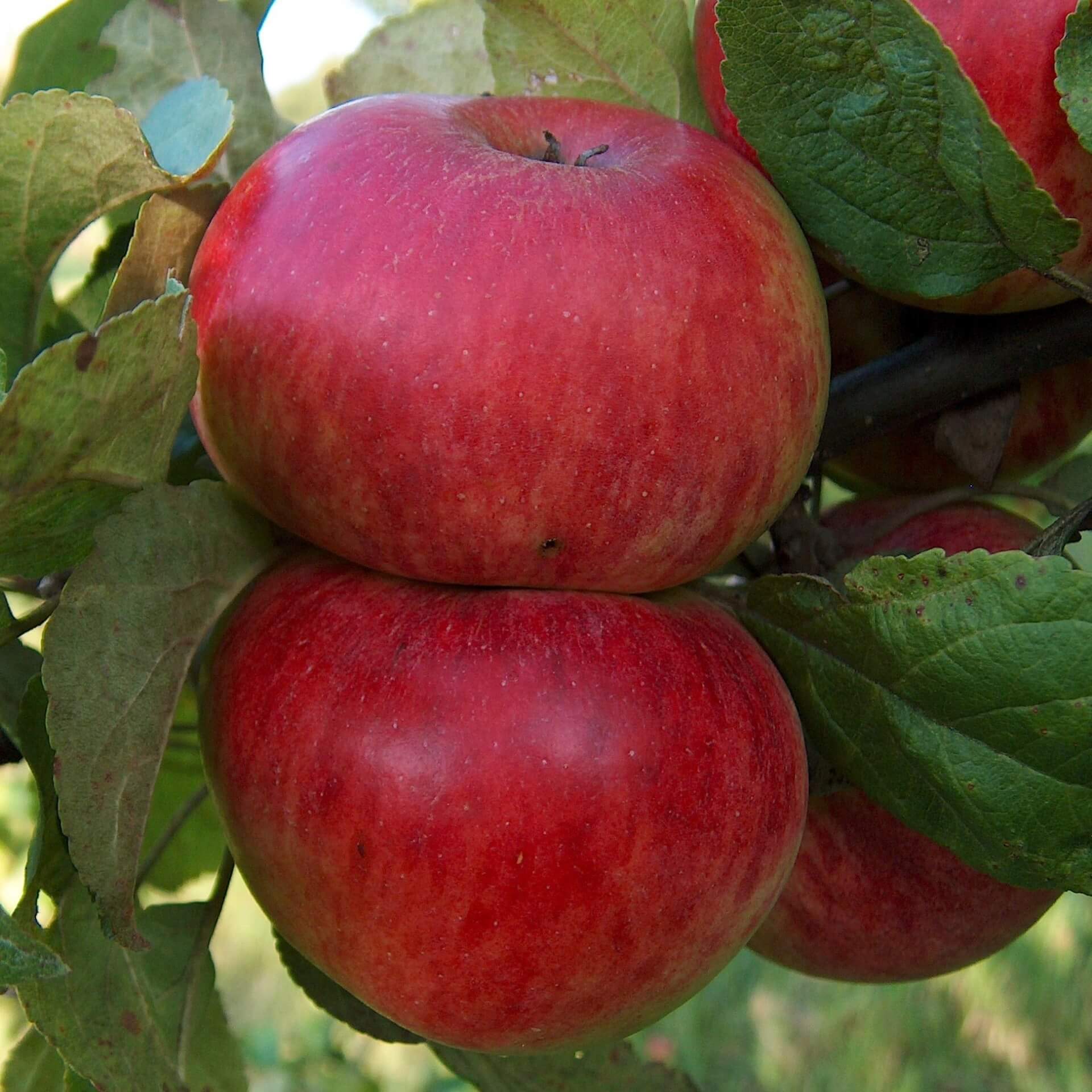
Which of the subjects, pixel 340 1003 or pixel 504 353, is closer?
pixel 504 353

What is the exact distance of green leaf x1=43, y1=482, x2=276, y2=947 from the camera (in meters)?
0.51

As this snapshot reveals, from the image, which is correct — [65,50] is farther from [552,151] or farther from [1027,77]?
[1027,77]

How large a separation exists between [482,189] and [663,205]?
0.08 metres

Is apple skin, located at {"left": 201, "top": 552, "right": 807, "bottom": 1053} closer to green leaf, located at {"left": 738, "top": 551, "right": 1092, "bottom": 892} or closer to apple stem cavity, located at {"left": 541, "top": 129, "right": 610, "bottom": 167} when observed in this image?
green leaf, located at {"left": 738, "top": 551, "right": 1092, "bottom": 892}

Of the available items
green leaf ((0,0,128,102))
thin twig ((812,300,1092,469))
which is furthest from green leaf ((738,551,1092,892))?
green leaf ((0,0,128,102))

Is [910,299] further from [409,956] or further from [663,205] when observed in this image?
[409,956]

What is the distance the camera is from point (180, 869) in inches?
32.8

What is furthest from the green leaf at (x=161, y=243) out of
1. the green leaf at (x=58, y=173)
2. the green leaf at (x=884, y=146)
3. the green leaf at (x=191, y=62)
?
the green leaf at (x=884, y=146)

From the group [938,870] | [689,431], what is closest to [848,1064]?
[938,870]

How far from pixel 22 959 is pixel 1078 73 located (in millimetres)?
540

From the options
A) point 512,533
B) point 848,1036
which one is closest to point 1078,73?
point 512,533

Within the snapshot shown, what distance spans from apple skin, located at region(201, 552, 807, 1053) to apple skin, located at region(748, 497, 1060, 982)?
→ 143 mm

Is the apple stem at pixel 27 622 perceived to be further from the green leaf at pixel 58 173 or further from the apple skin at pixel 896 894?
the apple skin at pixel 896 894

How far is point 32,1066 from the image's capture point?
78 cm
